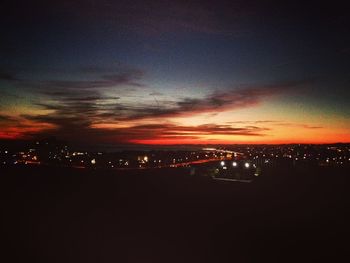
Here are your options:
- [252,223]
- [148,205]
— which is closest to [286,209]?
[252,223]

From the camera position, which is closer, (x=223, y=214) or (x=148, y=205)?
(x=223, y=214)

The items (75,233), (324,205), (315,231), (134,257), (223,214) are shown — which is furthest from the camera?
(324,205)

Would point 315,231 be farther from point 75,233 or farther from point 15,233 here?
point 15,233

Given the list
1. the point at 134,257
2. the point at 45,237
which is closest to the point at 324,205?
the point at 134,257

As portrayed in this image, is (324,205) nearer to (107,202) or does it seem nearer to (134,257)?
(107,202)

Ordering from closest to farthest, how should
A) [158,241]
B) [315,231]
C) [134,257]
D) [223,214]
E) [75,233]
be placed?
[134,257], [158,241], [75,233], [315,231], [223,214]

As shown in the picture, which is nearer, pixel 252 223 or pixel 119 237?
pixel 119 237
